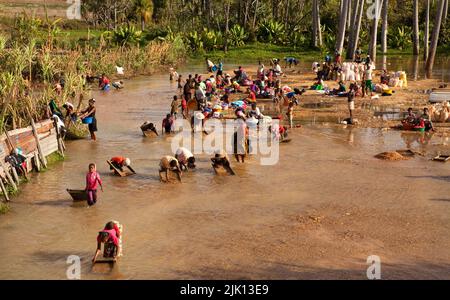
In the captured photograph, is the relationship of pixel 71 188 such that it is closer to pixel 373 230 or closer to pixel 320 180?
pixel 320 180

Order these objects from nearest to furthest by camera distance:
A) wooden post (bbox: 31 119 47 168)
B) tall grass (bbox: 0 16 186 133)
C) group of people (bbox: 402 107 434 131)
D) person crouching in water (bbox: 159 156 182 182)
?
1. person crouching in water (bbox: 159 156 182 182)
2. wooden post (bbox: 31 119 47 168)
3. tall grass (bbox: 0 16 186 133)
4. group of people (bbox: 402 107 434 131)

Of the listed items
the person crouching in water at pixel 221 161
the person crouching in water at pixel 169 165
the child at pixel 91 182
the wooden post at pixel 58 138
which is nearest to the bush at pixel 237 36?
the wooden post at pixel 58 138

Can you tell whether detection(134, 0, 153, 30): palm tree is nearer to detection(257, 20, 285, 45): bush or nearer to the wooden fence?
detection(257, 20, 285, 45): bush

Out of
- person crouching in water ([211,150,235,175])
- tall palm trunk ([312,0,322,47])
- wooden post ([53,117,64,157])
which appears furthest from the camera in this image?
tall palm trunk ([312,0,322,47])

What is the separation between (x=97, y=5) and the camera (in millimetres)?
65188

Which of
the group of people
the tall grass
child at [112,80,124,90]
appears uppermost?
the tall grass

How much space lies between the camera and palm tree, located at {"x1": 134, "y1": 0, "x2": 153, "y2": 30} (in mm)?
67875

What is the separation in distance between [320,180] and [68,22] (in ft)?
172

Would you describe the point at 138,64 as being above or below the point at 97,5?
below

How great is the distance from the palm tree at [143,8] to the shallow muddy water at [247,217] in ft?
160

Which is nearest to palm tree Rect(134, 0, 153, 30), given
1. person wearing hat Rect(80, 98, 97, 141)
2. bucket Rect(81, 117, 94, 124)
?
person wearing hat Rect(80, 98, 97, 141)

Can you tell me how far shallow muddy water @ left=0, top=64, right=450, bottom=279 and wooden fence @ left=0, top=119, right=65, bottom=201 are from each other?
1.36ft

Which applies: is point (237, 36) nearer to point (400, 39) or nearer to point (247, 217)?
point (400, 39)
